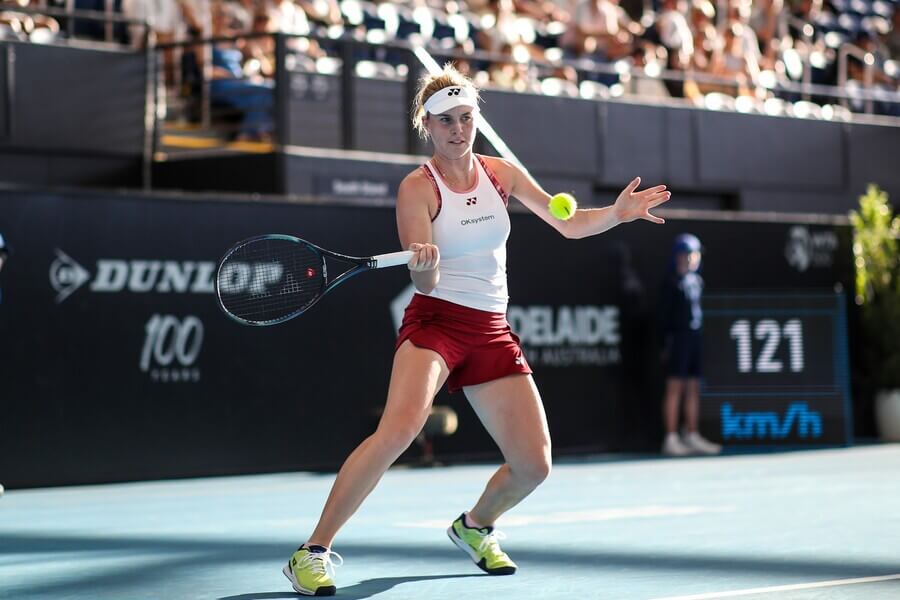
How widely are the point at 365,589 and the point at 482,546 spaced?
53 centimetres

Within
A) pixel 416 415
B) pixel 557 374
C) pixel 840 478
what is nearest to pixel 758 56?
pixel 557 374

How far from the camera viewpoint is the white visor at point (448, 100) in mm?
5184

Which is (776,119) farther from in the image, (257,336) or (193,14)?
(257,336)

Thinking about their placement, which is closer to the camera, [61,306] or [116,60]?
[61,306]

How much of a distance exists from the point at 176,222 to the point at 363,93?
11.9 ft

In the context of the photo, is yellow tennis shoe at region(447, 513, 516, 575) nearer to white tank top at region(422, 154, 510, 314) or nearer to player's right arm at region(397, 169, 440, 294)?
white tank top at region(422, 154, 510, 314)

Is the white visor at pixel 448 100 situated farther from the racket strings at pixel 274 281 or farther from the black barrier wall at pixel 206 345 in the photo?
the black barrier wall at pixel 206 345

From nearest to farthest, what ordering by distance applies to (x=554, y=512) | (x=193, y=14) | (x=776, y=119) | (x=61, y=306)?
1. (x=554, y=512)
2. (x=61, y=306)
3. (x=193, y=14)
4. (x=776, y=119)

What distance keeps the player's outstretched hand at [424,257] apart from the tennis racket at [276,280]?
0.68 ft

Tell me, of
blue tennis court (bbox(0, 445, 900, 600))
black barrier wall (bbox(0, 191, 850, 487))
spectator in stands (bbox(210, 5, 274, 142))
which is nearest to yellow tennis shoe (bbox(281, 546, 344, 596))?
blue tennis court (bbox(0, 445, 900, 600))

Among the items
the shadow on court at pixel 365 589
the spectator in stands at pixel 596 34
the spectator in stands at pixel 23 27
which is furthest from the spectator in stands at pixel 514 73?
the shadow on court at pixel 365 589

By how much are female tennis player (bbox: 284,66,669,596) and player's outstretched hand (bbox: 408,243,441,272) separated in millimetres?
91

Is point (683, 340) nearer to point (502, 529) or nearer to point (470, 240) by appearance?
point (502, 529)

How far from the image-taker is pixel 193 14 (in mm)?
13422
